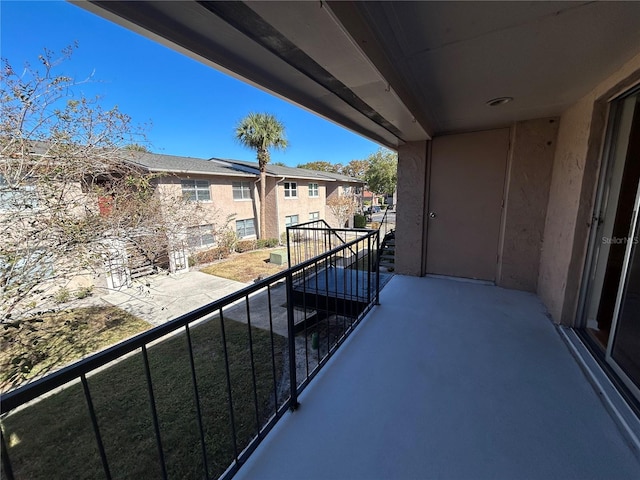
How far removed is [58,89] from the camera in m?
3.69

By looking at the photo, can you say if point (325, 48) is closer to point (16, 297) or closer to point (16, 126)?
point (16, 126)

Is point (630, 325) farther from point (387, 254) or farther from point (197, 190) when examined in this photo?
point (197, 190)

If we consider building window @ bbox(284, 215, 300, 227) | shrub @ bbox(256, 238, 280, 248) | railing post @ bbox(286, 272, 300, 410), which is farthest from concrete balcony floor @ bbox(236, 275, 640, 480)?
building window @ bbox(284, 215, 300, 227)

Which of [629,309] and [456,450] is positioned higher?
[629,309]

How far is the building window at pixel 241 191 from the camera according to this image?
1153 cm

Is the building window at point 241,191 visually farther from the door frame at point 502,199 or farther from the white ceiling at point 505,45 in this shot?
the white ceiling at point 505,45

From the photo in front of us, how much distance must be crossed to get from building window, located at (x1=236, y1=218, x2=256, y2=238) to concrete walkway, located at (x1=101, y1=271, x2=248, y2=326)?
3904 millimetres

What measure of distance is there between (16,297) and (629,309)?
6577 mm

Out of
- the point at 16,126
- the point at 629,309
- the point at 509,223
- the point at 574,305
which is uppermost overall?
the point at 16,126

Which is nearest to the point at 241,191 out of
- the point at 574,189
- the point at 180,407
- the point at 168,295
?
the point at 168,295

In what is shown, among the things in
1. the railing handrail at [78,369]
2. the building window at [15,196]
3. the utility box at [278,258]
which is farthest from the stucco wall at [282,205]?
the railing handrail at [78,369]

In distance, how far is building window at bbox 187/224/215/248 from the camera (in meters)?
8.53

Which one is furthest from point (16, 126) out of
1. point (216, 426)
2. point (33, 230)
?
point (216, 426)

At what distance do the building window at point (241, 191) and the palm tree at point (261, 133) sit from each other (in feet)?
3.92
